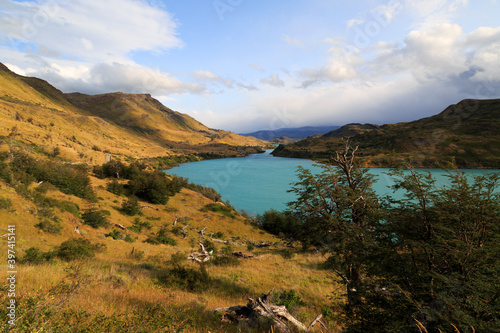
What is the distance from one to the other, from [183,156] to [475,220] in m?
180

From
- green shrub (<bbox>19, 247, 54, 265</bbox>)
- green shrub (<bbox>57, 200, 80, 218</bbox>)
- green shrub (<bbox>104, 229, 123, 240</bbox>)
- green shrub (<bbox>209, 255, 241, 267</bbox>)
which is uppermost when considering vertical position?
green shrub (<bbox>19, 247, 54, 265</bbox>)

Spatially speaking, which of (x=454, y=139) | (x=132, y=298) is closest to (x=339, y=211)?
(x=132, y=298)

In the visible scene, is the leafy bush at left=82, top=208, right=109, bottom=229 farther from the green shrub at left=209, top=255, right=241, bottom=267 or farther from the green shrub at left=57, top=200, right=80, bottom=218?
the green shrub at left=209, top=255, right=241, bottom=267

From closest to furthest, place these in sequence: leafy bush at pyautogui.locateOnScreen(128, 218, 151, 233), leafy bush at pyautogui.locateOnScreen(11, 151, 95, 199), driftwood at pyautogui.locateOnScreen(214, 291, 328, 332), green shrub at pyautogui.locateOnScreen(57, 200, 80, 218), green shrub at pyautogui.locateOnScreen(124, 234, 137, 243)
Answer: driftwood at pyautogui.locateOnScreen(214, 291, 328, 332) → green shrub at pyautogui.locateOnScreen(57, 200, 80, 218) → green shrub at pyautogui.locateOnScreen(124, 234, 137, 243) → leafy bush at pyautogui.locateOnScreen(11, 151, 95, 199) → leafy bush at pyautogui.locateOnScreen(128, 218, 151, 233)

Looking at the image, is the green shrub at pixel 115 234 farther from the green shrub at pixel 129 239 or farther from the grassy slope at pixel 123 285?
the grassy slope at pixel 123 285

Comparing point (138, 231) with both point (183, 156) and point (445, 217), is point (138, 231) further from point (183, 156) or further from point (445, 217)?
point (183, 156)

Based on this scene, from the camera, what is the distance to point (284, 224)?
4369 cm

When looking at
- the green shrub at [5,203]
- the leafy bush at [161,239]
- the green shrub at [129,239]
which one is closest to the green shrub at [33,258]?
the green shrub at [5,203]

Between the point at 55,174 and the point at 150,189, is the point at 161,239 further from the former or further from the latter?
the point at 55,174

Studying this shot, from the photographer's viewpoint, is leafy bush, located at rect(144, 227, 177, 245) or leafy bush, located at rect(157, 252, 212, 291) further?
leafy bush, located at rect(144, 227, 177, 245)

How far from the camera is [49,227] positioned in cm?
1697

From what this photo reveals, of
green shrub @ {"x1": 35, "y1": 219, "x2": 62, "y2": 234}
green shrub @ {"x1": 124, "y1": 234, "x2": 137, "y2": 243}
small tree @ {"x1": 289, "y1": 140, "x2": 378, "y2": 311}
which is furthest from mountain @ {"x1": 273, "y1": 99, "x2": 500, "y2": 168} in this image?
green shrub @ {"x1": 35, "y1": 219, "x2": 62, "y2": 234}

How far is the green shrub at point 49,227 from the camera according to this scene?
16719mm

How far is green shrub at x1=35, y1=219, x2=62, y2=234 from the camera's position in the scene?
16719mm
